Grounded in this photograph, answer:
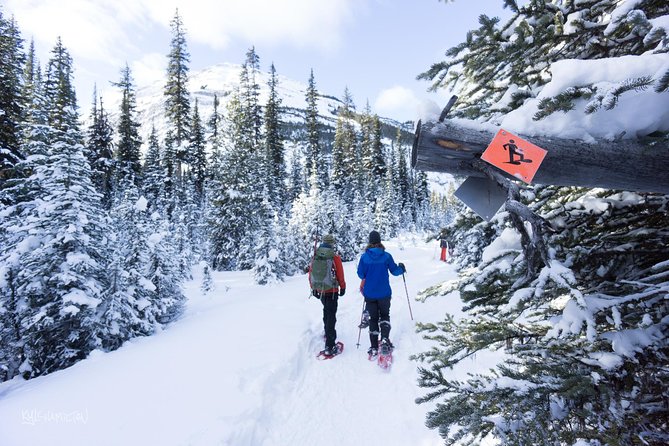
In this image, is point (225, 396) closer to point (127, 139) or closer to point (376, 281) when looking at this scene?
point (376, 281)

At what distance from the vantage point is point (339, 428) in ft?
13.9

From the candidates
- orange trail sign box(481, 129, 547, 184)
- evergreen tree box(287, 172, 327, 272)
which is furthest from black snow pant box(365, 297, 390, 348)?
evergreen tree box(287, 172, 327, 272)

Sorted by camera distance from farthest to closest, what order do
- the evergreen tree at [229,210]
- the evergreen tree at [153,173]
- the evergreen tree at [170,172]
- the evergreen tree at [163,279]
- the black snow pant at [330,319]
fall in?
the evergreen tree at [153,173] → the evergreen tree at [170,172] → the evergreen tree at [229,210] → the evergreen tree at [163,279] → the black snow pant at [330,319]

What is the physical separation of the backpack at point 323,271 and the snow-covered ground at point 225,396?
44.1 inches

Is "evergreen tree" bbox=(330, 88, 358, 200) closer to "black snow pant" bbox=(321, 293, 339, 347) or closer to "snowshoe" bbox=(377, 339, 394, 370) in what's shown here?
"black snow pant" bbox=(321, 293, 339, 347)

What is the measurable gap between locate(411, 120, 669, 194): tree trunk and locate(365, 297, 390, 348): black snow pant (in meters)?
4.81

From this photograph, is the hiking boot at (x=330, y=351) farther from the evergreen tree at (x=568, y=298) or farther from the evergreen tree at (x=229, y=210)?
the evergreen tree at (x=229, y=210)

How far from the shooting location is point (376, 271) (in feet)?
20.2

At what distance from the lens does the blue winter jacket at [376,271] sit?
614cm

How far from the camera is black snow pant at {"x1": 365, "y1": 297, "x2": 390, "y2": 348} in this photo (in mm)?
6199

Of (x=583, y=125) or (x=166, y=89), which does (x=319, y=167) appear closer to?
(x=166, y=89)

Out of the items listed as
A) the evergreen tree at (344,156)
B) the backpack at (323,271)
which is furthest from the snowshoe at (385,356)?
the evergreen tree at (344,156)

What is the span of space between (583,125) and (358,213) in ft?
94.3

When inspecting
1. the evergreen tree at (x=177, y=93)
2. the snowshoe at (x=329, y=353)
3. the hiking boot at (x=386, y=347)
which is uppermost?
the evergreen tree at (x=177, y=93)
